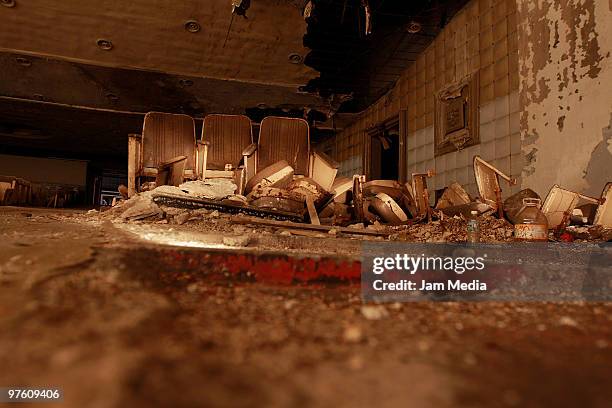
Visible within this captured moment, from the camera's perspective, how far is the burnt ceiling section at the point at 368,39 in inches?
161

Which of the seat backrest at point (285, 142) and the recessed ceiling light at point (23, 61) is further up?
the recessed ceiling light at point (23, 61)

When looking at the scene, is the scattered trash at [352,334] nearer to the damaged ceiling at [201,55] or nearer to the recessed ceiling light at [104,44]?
the damaged ceiling at [201,55]

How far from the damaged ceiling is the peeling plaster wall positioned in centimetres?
134

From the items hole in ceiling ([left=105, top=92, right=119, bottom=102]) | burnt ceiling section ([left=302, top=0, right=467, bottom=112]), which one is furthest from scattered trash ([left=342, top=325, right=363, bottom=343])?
hole in ceiling ([left=105, top=92, right=119, bottom=102])

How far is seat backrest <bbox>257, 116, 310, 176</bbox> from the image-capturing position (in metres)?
3.87

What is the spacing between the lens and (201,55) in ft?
17.0

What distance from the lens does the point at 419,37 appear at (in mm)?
4590

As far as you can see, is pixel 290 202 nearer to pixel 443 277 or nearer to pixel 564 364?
pixel 443 277

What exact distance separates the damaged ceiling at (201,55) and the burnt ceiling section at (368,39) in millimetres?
15

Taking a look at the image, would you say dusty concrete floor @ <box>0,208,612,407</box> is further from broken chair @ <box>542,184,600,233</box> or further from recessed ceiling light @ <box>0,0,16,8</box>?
recessed ceiling light @ <box>0,0,16,8</box>

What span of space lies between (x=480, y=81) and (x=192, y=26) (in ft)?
11.7

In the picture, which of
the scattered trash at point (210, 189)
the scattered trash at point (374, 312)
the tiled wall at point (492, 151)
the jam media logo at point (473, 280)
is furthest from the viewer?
the tiled wall at point (492, 151)

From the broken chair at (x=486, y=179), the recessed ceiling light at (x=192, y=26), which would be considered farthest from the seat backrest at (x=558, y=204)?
the recessed ceiling light at (x=192, y=26)

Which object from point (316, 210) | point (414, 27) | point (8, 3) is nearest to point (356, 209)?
point (316, 210)
